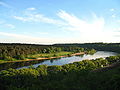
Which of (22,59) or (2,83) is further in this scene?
(22,59)

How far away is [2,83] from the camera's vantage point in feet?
108

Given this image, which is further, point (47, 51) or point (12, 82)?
point (47, 51)

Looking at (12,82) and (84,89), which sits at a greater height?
(84,89)

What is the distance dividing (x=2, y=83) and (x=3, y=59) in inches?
2663

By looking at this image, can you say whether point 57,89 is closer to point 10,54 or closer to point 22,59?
point 22,59

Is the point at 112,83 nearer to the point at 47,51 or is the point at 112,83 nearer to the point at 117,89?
the point at 117,89

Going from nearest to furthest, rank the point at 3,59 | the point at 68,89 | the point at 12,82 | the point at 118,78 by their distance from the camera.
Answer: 1. the point at 118,78
2. the point at 68,89
3. the point at 12,82
4. the point at 3,59

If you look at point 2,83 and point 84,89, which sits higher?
point 84,89

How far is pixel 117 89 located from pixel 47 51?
137 metres

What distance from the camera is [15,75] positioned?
119 ft

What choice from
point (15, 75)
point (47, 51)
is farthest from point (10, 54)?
point (15, 75)

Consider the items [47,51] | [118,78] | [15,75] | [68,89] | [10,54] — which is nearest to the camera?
[118,78]

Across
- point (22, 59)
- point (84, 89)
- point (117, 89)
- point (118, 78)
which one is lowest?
point (22, 59)

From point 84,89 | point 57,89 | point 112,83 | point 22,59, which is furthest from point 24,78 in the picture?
point 22,59
